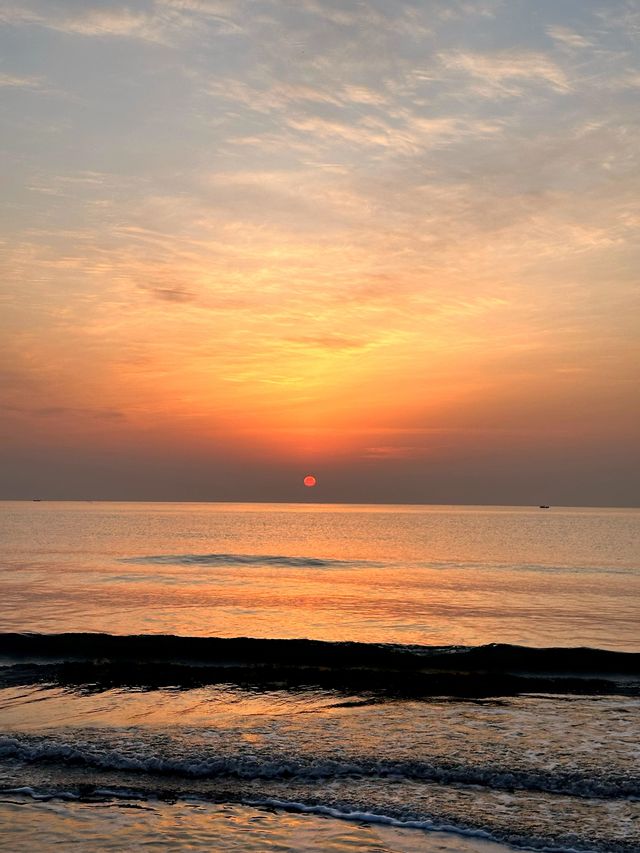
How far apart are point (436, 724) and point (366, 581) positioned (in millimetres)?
40088

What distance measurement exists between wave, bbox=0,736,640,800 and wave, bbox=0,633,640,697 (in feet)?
21.7

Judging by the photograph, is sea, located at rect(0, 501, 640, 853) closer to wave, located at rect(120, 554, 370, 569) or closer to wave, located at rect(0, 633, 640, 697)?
wave, located at rect(0, 633, 640, 697)

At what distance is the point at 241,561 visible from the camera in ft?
242

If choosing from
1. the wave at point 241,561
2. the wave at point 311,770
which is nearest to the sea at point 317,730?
the wave at point 311,770

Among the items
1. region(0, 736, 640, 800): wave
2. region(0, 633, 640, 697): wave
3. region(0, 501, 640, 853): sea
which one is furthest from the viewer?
region(0, 633, 640, 697): wave

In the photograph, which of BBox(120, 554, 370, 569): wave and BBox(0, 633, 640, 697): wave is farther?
→ BBox(120, 554, 370, 569): wave

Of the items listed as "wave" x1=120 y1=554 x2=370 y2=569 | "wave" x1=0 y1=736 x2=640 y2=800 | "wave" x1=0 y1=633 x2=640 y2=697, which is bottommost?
"wave" x1=120 y1=554 x2=370 y2=569

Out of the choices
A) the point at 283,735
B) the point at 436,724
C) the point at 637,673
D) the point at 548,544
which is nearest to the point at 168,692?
the point at 283,735

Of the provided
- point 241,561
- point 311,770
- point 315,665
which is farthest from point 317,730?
point 241,561

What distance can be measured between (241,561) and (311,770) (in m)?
61.6

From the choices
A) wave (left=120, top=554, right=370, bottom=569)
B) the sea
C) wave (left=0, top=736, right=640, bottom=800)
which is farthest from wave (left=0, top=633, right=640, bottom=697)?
wave (left=120, top=554, right=370, bottom=569)

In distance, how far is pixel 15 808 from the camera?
37.2 feet

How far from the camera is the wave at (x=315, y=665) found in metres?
20.9

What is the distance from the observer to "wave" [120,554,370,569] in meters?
70.1
